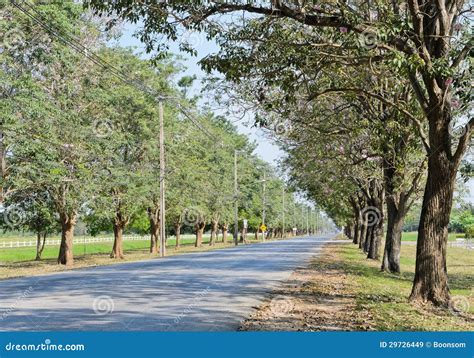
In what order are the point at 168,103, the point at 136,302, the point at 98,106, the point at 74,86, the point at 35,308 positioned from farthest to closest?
the point at 168,103, the point at 98,106, the point at 74,86, the point at 136,302, the point at 35,308

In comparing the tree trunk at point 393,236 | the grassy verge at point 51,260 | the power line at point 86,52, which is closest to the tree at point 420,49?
the tree trunk at point 393,236

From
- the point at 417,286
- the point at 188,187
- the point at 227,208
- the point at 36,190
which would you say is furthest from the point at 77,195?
the point at 227,208

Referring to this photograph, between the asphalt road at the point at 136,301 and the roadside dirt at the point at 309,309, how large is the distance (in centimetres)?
38

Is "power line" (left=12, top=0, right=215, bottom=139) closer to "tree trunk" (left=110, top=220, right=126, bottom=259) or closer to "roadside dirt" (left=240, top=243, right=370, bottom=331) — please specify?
"tree trunk" (left=110, top=220, right=126, bottom=259)

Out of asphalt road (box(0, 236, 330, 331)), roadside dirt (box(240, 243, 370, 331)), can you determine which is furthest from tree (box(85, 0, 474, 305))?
asphalt road (box(0, 236, 330, 331))

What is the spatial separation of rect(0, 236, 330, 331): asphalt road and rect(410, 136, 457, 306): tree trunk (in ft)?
12.1

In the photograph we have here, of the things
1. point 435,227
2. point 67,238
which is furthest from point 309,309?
point 67,238

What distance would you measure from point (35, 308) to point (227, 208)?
5982cm

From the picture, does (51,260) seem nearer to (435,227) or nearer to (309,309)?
(309,309)

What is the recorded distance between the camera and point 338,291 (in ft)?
52.7

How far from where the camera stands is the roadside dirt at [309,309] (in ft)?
32.6

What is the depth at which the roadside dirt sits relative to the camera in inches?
391

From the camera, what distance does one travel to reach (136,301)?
43.2 feet

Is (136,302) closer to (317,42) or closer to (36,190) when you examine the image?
(317,42)
